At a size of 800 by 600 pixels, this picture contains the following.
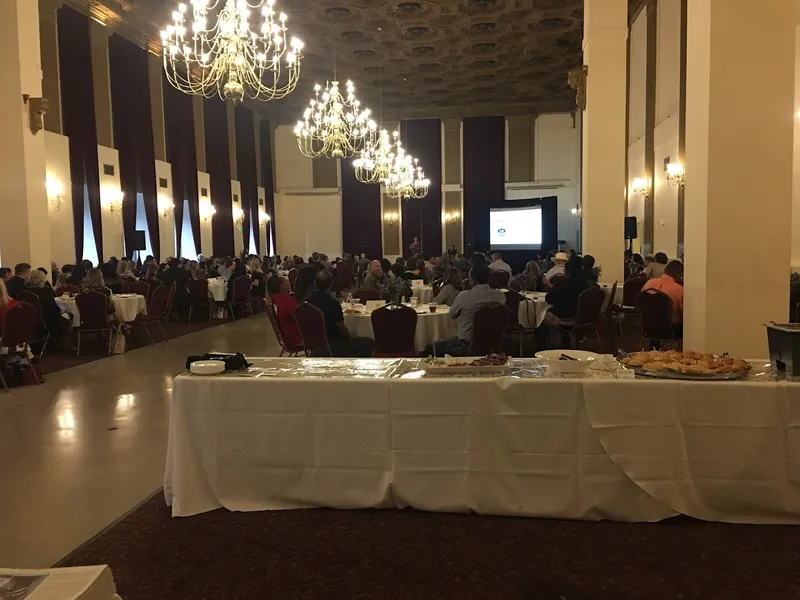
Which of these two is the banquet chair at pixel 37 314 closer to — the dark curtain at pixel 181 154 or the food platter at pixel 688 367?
the food platter at pixel 688 367

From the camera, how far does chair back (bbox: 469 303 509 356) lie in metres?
5.73

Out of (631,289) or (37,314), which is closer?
(37,314)

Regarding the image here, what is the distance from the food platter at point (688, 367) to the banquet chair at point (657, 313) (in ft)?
11.2

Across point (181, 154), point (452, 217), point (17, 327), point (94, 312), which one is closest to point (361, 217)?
point (452, 217)

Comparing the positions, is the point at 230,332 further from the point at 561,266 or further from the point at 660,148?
the point at 660,148

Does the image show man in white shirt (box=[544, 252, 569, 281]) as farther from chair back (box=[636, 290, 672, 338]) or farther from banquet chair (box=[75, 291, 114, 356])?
banquet chair (box=[75, 291, 114, 356])

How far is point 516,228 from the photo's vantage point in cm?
2153

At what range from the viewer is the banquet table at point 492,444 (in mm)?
3051

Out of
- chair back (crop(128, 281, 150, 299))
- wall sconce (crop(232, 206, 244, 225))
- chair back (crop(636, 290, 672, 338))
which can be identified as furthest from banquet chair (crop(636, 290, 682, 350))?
wall sconce (crop(232, 206, 244, 225))

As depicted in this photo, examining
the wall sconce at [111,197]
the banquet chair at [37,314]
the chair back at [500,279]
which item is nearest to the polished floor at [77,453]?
the banquet chair at [37,314]

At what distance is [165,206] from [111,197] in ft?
7.24

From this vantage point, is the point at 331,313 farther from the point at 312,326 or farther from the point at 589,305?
the point at 589,305

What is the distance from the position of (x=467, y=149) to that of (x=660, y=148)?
11.2 meters

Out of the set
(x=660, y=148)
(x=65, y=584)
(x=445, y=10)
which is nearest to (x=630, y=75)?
(x=660, y=148)
